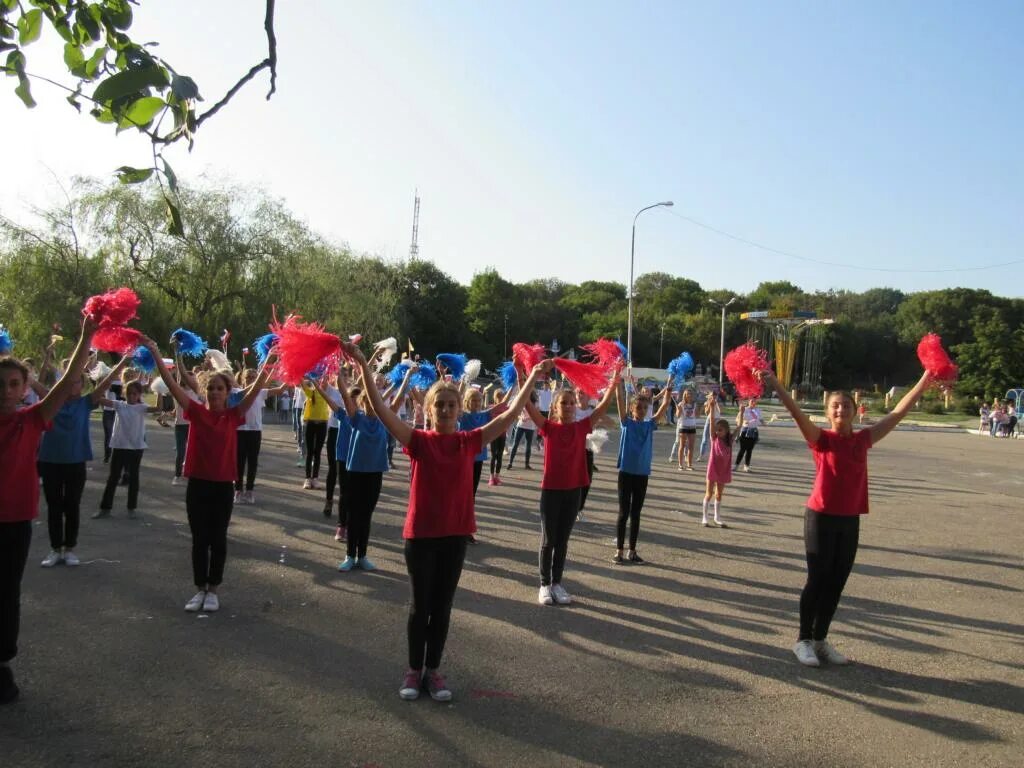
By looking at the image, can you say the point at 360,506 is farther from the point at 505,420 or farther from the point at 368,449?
the point at 505,420

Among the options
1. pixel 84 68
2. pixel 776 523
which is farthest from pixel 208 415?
pixel 776 523

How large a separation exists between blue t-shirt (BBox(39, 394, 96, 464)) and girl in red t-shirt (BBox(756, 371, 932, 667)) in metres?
6.13

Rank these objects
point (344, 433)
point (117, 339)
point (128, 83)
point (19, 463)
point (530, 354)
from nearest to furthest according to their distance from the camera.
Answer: point (128, 83) → point (19, 463) → point (117, 339) → point (530, 354) → point (344, 433)

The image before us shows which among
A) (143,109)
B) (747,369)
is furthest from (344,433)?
(143,109)

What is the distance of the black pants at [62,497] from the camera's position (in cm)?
704

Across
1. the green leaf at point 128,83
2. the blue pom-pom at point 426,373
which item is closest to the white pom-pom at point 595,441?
the blue pom-pom at point 426,373

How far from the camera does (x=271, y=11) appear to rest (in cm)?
333

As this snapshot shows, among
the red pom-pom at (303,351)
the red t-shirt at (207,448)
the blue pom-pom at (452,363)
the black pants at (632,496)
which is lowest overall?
the black pants at (632,496)

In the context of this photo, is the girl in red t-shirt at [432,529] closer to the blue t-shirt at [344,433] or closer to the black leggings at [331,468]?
the blue t-shirt at [344,433]

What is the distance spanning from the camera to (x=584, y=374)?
20.6ft

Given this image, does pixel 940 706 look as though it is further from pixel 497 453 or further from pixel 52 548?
pixel 497 453

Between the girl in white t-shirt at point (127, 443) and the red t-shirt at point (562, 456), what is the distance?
5666 mm

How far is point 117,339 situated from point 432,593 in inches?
126

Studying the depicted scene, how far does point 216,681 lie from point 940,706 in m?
4.41
